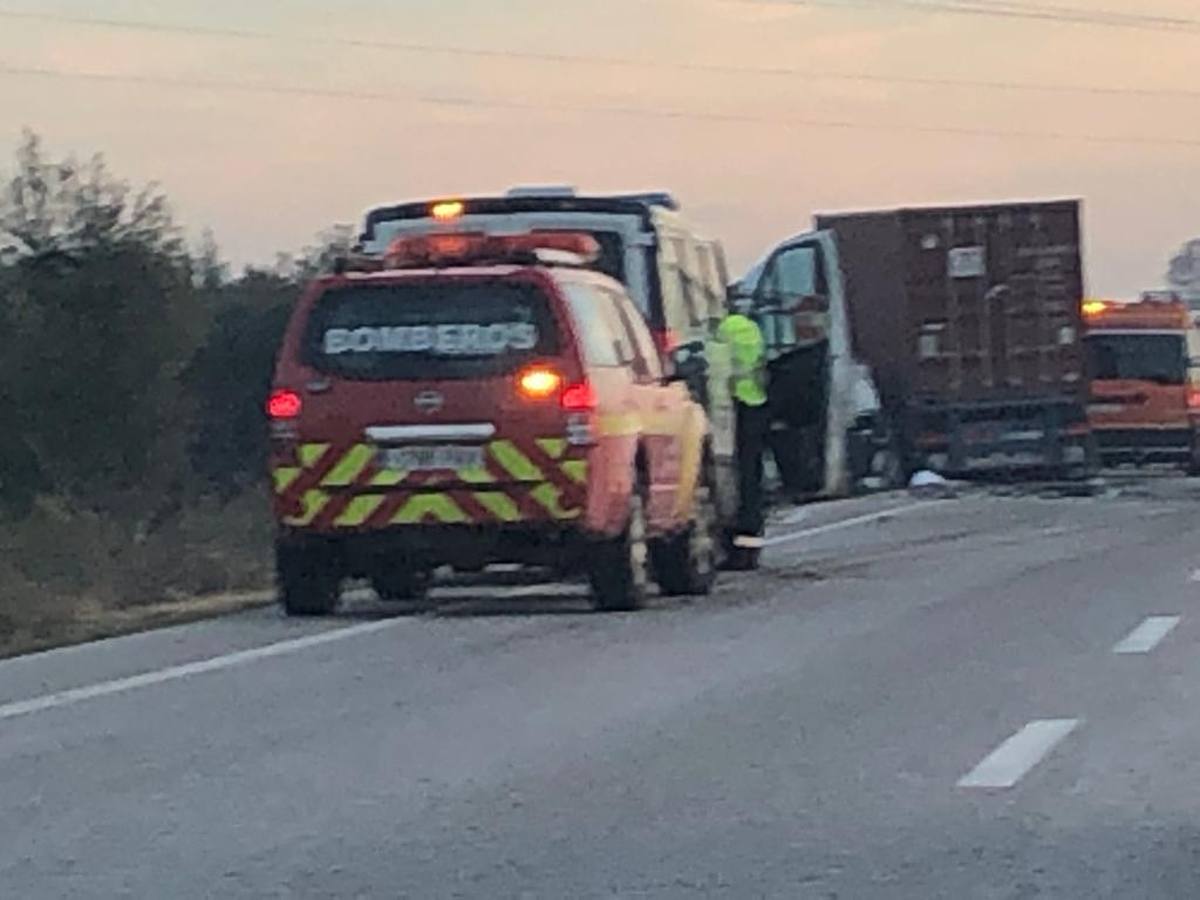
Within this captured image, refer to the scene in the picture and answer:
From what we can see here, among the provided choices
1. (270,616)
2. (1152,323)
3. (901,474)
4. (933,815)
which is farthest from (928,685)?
(1152,323)

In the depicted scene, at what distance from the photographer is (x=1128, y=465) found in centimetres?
4506

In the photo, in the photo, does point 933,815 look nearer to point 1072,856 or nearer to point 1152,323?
point 1072,856

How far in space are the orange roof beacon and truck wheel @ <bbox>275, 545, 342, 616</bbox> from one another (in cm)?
2

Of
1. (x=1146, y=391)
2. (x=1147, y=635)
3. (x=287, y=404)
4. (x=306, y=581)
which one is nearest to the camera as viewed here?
(x=1147, y=635)

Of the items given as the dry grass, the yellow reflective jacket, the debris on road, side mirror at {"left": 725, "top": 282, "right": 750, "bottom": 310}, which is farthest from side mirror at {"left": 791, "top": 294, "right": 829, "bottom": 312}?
the debris on road

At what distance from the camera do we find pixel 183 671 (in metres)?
15.9

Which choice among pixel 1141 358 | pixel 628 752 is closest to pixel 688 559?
pixel 628 752

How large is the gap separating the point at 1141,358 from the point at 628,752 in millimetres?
32625

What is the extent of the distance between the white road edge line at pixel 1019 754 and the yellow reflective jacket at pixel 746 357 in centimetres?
1056

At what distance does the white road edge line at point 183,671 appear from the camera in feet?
47.4

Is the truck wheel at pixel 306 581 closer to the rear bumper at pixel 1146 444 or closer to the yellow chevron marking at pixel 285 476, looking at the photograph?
the yellow chevron marking at pixel 285 476

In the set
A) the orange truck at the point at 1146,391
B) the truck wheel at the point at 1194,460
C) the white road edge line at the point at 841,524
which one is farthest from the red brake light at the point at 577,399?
the truck wheel at the point at 1194,460

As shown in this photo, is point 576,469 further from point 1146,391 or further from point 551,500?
point 1146,391

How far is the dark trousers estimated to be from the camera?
76.7ft
